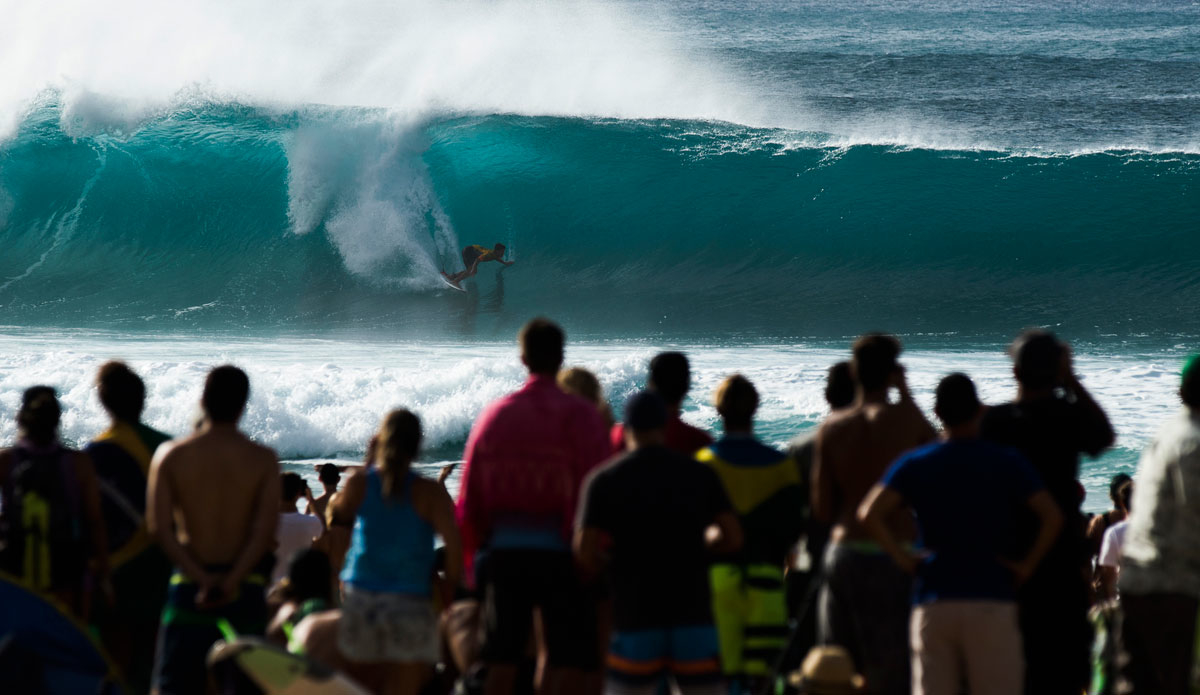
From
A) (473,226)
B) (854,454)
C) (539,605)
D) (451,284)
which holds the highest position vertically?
(473,226)

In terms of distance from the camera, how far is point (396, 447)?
3236 mm

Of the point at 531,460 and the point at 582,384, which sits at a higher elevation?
the point at 582,384

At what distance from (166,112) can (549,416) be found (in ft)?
65.1

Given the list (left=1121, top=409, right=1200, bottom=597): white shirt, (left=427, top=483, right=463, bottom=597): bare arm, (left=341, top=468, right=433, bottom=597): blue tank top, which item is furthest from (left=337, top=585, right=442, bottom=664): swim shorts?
(left=1121, top=409, right=1200, bottom=597): white shirt

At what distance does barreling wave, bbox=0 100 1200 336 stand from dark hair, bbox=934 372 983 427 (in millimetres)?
12901

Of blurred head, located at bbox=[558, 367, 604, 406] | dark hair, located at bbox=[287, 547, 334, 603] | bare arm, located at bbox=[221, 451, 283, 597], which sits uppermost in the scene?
blurred head, located at bbox=[558, 367, 604, 406]

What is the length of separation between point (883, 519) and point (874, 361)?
1.60 ft

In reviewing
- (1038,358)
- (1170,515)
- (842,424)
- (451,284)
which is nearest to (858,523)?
(842,424)

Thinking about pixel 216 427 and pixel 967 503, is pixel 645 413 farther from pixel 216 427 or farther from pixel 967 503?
pixel 216 427

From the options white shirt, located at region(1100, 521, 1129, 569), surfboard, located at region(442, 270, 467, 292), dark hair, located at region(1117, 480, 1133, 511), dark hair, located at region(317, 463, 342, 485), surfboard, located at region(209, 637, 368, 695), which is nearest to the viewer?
surfboard, located at region(209, 637, 368, 695)

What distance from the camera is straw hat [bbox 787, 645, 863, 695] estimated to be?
3158mm

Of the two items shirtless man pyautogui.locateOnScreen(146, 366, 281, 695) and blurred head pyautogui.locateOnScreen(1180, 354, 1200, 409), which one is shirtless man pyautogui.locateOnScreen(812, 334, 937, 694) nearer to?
blurred head pyautogui.locateOnScreen(1180, 354, 1200, 409)

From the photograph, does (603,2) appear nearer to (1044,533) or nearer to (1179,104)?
(1179,104)

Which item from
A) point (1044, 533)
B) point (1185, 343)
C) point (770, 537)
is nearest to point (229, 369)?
point (770, 537)
